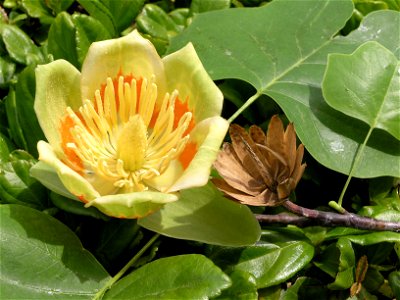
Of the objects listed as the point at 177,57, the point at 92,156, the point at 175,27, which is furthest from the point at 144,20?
the point at 92,156

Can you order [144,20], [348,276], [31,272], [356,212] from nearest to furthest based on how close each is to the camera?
1. [31,272]
2. [348,276]
3. [356,212]
4. [144,20]

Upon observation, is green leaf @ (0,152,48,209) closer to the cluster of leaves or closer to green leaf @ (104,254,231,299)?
the cluster of leaves

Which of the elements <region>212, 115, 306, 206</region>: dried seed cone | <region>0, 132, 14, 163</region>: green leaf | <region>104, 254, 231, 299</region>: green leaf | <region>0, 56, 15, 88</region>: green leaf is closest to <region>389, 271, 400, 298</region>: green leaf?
<region>212, 115, 306, 206</region>: dried seed cone

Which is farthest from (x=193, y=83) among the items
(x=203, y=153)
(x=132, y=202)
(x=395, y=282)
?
(x=395, y=282)

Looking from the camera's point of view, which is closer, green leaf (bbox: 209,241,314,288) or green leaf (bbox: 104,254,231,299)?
green leaf (bbox: 104,254,231,299)

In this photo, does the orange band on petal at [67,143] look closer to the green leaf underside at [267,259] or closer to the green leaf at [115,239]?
the green leaf at [115,239]

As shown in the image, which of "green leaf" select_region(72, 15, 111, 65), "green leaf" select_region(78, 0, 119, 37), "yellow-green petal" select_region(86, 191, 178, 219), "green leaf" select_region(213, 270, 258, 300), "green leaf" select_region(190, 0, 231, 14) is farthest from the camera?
"green leaf" select_region(190, 0, 231, 14)

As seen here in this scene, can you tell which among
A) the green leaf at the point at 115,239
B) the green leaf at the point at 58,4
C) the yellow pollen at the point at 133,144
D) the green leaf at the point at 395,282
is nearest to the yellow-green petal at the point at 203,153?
the yellow pollen at the point at 133,144

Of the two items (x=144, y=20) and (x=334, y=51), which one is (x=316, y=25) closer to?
(x=334, y=51)
